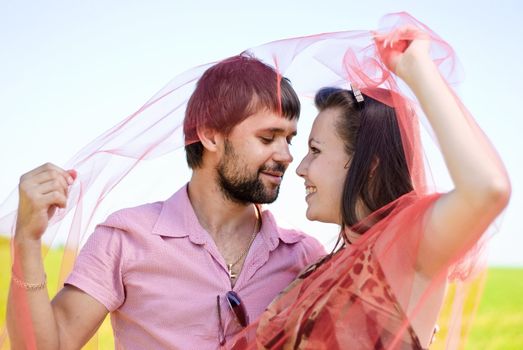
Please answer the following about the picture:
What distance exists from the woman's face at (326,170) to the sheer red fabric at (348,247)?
13 centimetres

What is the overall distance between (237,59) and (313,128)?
0.50m

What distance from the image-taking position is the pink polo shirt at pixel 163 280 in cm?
256

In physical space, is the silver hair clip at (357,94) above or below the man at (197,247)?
above

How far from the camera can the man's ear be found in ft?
9.25

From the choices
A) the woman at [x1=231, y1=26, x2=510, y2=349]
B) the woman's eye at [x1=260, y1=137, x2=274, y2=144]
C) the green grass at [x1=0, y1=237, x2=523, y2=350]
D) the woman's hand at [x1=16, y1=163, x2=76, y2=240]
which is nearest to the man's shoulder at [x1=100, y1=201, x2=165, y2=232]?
the green grass at [x1=0, y1=237, x2=523, y2=350]

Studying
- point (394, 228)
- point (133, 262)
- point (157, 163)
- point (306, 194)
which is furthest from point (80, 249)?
A: point (394, 228)

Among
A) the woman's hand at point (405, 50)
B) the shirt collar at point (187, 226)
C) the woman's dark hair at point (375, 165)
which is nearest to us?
the woman's hand at point (405, 50)

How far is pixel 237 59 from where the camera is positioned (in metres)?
2.80

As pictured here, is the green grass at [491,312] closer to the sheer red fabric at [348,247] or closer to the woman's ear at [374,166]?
the sheer red fabric at [348,247]

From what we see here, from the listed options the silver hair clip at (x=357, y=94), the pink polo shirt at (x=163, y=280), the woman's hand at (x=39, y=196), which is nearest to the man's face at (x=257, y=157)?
the pink polo shirt at (x=163, y=280)

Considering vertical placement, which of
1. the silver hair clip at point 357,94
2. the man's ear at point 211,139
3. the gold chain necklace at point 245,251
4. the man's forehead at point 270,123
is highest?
the silver hair clip at point 357,94

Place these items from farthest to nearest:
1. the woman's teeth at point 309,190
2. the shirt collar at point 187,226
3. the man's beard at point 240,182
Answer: the man's beard at point 240,182
the shirt collar at point 187,226
the woman's teeth at point 309,190

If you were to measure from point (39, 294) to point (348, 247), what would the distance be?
0.97m

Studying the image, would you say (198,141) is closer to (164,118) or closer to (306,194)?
(164,118)
